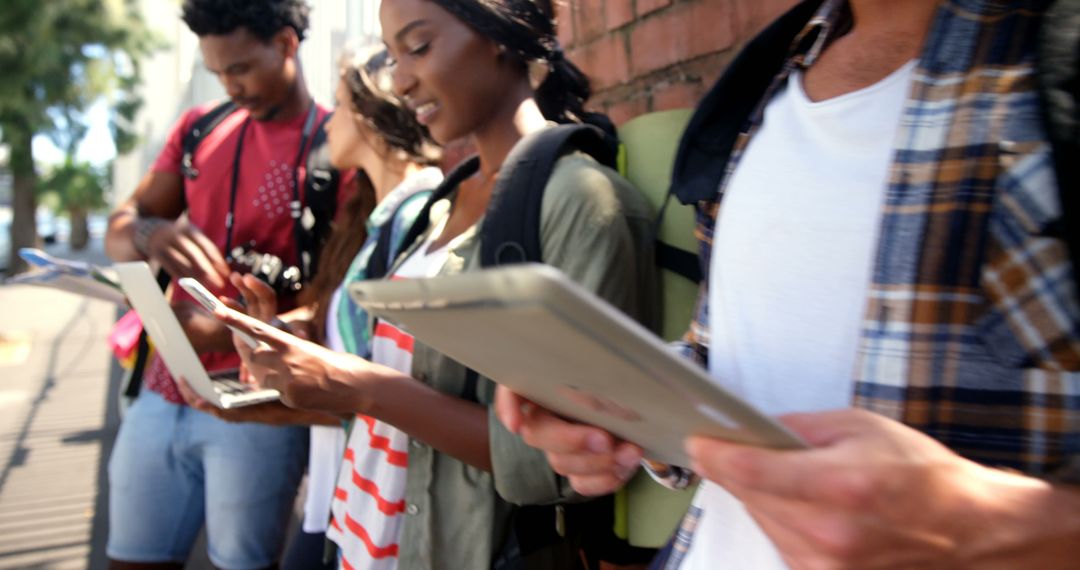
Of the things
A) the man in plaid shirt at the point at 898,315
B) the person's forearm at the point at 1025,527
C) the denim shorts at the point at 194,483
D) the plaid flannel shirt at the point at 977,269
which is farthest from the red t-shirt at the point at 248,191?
the person's forearm at the point at 1025,527

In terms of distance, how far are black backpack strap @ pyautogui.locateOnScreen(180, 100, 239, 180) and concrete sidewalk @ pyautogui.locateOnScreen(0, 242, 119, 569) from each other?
2318 mm

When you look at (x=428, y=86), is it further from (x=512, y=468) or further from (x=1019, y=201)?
(x=1019, y=201)

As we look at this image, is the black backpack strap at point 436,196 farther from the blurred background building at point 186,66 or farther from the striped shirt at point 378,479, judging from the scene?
the blurred background building at point 186,66

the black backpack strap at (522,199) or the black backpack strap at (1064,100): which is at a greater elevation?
the black backpack strap at (1064,100)

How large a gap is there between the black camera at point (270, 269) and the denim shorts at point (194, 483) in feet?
1.22

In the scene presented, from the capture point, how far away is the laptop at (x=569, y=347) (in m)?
0.52

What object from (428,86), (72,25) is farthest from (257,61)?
(72,25)

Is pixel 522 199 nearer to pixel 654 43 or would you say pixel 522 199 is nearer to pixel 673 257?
pixel 673 257

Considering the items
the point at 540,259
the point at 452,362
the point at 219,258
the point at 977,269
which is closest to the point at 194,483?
the point at 219,258

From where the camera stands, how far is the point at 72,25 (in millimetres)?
16547

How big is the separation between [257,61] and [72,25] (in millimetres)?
16959

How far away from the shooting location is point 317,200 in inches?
93.5

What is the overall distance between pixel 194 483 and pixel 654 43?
166cm

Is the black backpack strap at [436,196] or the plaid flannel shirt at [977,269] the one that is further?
the black backpack strap at [436,196]
